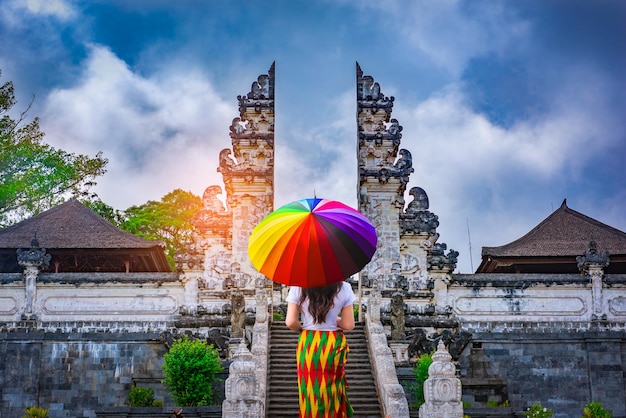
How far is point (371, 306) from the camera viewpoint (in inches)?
798

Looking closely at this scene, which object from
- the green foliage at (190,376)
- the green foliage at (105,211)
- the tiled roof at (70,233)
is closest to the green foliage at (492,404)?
the green foliage at (190,376)

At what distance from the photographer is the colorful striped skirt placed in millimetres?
7723

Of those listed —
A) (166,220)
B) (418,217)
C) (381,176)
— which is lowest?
(418,217)

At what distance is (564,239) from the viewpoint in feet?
92.2

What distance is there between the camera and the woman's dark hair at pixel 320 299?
791 centimetres

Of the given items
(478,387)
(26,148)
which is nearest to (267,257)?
(478,387)

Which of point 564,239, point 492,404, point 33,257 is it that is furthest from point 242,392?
point 564,239

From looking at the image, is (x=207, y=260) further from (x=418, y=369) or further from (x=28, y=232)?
(x=418, y=369)

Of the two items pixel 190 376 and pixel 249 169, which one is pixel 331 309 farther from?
pixel 249 169

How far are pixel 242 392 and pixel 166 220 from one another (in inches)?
1141

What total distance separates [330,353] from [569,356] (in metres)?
18.1

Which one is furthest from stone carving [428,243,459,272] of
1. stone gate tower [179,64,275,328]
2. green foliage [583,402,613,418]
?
green foliage [583,402,613,418]

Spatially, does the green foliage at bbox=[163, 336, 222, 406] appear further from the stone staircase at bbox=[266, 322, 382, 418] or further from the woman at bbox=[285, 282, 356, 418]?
the woman at bbox=[285, 282, 356, 418]

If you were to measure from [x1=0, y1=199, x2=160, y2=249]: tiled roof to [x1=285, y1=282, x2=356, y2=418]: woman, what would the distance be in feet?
63.3
